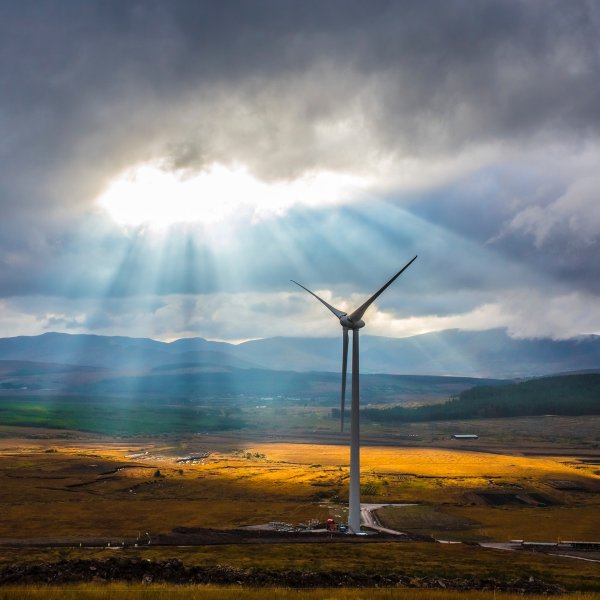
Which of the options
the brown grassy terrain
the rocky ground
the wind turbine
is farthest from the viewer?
the wind turbine

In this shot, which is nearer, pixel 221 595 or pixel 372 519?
pixel 221 595

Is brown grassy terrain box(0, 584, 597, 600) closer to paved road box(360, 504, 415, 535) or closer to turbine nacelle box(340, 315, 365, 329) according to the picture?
turbine nacelle box(340, 315, 365, 329)

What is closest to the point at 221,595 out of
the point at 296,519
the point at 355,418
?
the point at 355,418

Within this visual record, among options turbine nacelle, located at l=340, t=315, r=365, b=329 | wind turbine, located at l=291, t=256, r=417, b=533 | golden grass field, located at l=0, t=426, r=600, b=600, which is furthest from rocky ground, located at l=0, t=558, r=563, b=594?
turbine nacelle, located at l=340, t=315, r=365, b=329

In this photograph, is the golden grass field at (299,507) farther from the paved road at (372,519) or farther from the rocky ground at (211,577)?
the rocky ground at (211,577)

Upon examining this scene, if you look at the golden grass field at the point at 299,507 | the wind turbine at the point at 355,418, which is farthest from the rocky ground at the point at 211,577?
the wind turbine at the point at 355,418

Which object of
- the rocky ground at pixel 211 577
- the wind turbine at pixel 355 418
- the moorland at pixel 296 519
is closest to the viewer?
the rocky ground at pixel 211 577

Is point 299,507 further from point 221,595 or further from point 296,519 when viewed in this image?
point 221,595

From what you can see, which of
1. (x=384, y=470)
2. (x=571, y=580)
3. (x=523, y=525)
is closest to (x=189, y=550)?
(x=571, y=580)

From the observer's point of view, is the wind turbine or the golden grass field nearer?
the golden grass field
